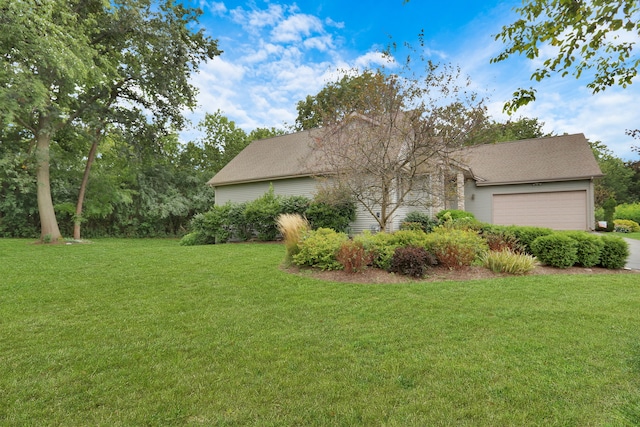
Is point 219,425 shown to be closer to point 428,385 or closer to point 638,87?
point 428,385

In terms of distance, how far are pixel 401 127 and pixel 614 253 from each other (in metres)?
5.19

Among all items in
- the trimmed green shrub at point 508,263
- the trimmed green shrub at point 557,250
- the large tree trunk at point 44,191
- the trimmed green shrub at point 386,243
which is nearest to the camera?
the trimmed green shrub at point 508,263

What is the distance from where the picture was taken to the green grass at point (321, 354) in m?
2.01

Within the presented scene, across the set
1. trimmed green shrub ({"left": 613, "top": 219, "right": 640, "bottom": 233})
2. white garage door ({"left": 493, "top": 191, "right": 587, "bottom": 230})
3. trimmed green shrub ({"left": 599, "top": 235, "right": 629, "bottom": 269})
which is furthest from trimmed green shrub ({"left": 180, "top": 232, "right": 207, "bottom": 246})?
trimmed green shrub ({"left": 613, "top": 219, "right": 640, "bottom": 233})

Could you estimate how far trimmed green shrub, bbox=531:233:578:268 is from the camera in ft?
21.3

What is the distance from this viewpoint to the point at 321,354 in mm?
2809

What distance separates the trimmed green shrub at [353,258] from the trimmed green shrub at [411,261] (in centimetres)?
52

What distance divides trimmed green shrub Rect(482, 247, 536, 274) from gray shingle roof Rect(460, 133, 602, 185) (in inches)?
360

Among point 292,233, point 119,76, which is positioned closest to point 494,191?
point 292,233

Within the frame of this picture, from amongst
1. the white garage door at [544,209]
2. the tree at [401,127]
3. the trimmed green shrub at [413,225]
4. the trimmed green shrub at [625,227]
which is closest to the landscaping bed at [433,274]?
the tree at [401,127]

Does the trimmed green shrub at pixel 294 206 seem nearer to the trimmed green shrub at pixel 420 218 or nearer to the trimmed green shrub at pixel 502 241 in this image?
the trimmed green shrub at pixel 420 218

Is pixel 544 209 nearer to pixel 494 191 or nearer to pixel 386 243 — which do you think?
pixel 494 191

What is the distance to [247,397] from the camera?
215 cm

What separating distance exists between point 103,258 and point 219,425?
323 inches
